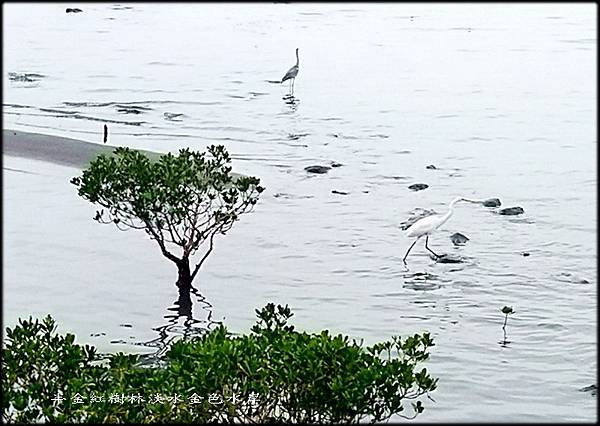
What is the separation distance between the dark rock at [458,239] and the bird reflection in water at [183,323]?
3.89 m

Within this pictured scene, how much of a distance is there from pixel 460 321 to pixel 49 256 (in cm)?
525

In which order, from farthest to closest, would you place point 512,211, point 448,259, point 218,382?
point 512,211, point 448,259, point 218,382

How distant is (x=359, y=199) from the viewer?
1720 centimetres

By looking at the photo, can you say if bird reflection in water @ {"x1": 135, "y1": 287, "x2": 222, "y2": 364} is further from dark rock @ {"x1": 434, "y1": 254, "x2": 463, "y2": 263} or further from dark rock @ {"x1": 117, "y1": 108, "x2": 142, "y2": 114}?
dark rock @ {"x1": 117, "y1": 108, "x2": 142, "y2": 114}

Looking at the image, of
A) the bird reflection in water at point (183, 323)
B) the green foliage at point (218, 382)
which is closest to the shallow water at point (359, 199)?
the bird reflection in water at point (183, 323)

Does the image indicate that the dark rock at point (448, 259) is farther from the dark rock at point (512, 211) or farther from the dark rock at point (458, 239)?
the dark rock at point (512, 211)

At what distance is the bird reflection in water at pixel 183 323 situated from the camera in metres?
10.6

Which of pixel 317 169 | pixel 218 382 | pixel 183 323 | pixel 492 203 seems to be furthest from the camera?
pixel 317 169

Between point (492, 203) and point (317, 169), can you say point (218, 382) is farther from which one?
point (317, 169)

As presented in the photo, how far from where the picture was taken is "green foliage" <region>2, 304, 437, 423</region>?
479cm

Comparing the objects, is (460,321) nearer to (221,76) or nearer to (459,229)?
(459,229)

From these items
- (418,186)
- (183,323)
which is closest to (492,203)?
(418,186)

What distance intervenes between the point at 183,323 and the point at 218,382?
21.9ft

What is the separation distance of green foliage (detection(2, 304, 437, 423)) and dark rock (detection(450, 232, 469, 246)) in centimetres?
962
